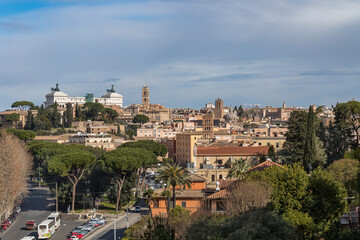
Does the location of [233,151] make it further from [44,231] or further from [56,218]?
[44,231]

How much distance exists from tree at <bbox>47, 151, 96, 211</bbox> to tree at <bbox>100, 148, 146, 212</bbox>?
7.42 ft

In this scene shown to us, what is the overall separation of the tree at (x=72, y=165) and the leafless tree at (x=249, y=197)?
26975 millimetres

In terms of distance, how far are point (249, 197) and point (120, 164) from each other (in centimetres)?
2724

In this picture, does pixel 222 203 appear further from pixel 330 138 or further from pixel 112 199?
pixel 330 138

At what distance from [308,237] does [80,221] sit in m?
28.6

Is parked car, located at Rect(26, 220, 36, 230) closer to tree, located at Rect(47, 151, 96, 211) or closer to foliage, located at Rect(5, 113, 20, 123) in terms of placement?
tree, located at Rect(47, 151, 96, 211)

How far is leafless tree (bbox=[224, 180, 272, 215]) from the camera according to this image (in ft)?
121

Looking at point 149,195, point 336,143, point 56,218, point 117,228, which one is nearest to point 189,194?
point 149,195

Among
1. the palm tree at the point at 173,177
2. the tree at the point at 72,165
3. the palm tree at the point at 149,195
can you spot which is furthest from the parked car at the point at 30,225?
the palm tree at the point at 173,177

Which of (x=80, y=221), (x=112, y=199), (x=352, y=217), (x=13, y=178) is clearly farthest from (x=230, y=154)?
(x=352, y=217)

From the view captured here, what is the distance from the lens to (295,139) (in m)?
67.6

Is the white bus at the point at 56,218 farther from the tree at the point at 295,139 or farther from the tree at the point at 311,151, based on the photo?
the tree at the point at 295,139

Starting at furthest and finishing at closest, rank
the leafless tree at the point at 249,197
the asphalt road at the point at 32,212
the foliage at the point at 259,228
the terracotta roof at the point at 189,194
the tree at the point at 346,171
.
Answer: the asphalt road at the point at 32,212, the terracotta roof at the point at 189,194, the tree at the point at 346,171, the leafless tree at the point at 249,197, the foliage at the point at 259,228

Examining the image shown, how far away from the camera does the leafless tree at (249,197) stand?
3684 centimetres
